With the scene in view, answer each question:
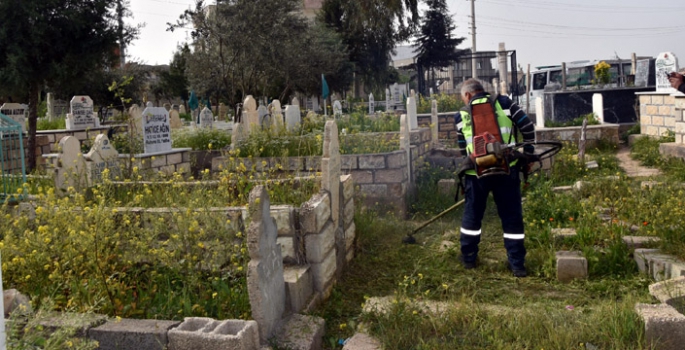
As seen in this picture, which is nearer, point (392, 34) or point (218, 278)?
point (218, 278)

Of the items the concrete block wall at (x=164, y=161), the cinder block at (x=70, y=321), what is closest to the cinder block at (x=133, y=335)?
the cinder block at (x=70, y=321)

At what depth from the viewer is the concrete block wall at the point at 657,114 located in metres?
13.5

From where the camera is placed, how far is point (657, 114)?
14.0 m

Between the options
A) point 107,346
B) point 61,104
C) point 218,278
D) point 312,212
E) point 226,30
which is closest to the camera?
point 107,346

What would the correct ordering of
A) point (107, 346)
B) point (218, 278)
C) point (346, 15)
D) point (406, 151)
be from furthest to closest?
point (346, 15), point (406, 151), point (218, 278), point (107, 346)

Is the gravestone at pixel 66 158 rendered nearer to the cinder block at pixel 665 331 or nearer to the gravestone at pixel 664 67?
the cinder block at pixel 665 331

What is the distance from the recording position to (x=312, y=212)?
486cm

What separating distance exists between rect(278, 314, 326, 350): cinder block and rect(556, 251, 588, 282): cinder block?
2.29m

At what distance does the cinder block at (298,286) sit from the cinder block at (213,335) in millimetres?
633

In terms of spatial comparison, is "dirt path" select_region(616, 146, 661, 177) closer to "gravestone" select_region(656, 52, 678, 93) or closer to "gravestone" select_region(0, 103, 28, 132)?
"gravestone" select_region(656, 52, 678, 93)

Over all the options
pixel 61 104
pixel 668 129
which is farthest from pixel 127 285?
pixel 61 104

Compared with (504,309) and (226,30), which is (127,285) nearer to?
(504,309)

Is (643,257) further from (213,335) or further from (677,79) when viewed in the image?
(213,335)

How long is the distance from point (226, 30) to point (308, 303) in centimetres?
1864
